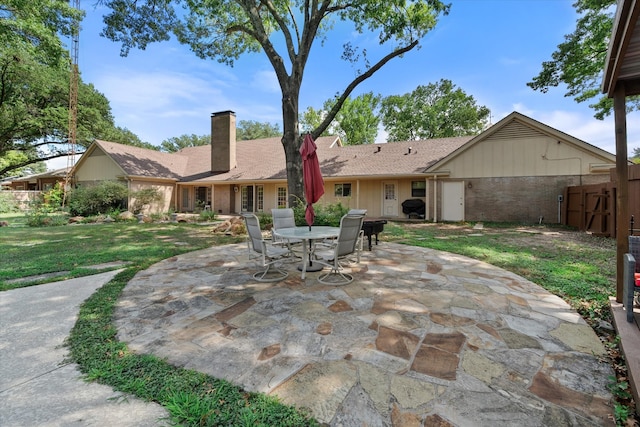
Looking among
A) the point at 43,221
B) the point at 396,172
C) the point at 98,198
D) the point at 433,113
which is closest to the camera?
the point at 43,221

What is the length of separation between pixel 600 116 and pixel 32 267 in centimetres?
2550

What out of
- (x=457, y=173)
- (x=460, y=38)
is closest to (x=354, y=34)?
(x=460, y=38)

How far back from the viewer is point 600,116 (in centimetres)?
1631

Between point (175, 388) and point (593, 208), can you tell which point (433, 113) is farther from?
point (175, 388)

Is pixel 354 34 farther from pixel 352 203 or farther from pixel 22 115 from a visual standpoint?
pixel 22 115

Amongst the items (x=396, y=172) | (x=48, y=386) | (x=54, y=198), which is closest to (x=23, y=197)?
(x=54, y=198)

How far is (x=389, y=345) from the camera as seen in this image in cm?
254

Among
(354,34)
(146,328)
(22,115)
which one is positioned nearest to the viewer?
(146,328)

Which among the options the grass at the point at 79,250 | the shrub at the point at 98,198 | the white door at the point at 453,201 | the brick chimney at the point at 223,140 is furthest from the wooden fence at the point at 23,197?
the white door at the point at 453,201

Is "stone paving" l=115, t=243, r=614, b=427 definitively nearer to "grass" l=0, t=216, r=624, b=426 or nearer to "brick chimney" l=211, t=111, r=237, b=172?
"grass" l=0, t=216, r=624, b=426

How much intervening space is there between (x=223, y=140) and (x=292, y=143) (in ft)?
39.6

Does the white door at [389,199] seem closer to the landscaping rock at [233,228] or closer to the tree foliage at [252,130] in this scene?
the landscaping rock at [233,228]

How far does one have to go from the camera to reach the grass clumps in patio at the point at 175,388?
1680 mm

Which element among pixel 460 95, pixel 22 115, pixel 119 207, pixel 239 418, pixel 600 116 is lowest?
pixel 239 418
